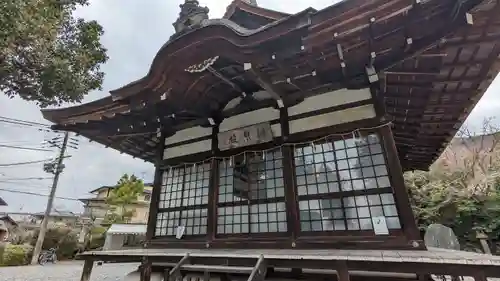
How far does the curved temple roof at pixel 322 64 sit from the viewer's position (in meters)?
3.46

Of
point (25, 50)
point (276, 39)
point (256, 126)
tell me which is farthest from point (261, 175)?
point (25, 50)

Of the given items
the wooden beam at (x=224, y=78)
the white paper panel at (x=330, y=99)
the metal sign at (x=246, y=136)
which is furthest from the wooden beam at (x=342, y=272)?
the wooden beam at (x=224, y=78)

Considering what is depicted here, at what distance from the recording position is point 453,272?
2941mm

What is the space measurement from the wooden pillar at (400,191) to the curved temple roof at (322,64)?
0.87 m

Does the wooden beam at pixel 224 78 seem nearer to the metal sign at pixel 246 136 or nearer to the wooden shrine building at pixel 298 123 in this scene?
the wooden shrine building at pixel 298 123

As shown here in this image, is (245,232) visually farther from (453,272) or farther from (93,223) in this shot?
(93,223)

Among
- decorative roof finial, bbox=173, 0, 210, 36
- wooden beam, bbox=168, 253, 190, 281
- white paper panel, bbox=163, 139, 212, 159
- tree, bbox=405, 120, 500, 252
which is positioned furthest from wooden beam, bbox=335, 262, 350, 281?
tree, bbox=405, 120, 500, 252

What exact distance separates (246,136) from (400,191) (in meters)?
2.96

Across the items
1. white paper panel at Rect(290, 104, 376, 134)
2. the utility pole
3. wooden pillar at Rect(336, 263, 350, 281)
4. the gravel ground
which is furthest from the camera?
the utility pole

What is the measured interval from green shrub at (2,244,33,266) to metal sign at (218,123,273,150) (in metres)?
18.1

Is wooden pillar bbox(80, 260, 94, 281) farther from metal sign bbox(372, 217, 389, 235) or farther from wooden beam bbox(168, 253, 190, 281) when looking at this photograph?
metal sign bbox(372, 217, 389, 235)

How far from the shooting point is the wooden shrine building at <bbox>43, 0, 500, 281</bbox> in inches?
139

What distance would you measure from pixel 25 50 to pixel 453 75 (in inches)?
301

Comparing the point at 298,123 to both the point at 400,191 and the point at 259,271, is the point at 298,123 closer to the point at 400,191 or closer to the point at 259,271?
the point at 400,191
